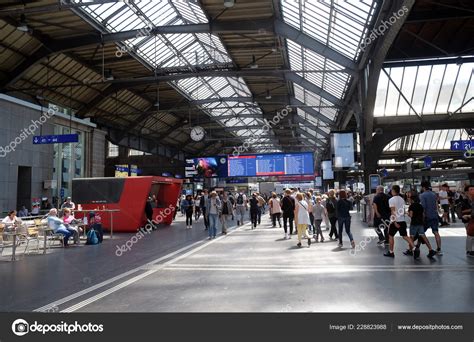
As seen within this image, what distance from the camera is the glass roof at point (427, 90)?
20453 millimetres

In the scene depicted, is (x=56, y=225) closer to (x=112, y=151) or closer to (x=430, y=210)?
(x=430, y=210)

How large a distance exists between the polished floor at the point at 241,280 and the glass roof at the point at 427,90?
38.6ft

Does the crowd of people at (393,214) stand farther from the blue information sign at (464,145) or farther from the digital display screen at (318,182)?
the digital display screen at (318,182)

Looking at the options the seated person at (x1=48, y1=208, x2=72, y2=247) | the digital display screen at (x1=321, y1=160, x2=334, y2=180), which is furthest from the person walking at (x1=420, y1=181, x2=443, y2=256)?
the digital display screen at (x1=321, y1=160, x2=334, y2=180)

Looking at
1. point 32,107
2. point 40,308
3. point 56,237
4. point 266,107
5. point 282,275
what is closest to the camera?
point 40,308

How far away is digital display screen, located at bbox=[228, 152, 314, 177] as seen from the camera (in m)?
28.0

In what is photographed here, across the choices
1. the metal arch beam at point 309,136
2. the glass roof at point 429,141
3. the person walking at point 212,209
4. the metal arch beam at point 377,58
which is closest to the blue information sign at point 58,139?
the person walking at point 212,209

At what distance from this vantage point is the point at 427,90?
71.4 feet

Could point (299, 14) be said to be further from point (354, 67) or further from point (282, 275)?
point (282, 275)

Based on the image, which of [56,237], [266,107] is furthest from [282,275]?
[266,107]

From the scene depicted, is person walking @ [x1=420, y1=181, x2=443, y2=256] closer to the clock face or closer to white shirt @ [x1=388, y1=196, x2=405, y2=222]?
white shirt @ [x1=388, y1=196, x2=405, y2=222]

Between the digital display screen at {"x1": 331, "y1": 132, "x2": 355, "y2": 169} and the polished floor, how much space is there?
9.44 m

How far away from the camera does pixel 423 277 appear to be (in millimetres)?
6969
